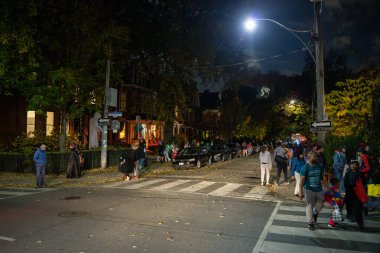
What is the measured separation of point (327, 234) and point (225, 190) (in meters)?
6.72

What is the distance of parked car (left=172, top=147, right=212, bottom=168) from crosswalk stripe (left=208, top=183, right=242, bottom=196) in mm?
7438

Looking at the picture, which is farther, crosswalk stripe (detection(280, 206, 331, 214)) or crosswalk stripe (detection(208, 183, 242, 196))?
crosswalk stripe (detection(208, 183, 242, 196))

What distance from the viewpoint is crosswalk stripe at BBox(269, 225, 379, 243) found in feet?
25.6

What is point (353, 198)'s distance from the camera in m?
8.85

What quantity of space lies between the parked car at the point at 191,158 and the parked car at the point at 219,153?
268cm

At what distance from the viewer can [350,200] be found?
8.92 meters

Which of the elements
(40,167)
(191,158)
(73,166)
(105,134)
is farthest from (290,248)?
(105,134)

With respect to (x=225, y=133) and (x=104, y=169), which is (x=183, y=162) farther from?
(x=225, y=133)

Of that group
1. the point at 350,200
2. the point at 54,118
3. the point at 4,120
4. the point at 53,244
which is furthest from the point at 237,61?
the point at 53,244

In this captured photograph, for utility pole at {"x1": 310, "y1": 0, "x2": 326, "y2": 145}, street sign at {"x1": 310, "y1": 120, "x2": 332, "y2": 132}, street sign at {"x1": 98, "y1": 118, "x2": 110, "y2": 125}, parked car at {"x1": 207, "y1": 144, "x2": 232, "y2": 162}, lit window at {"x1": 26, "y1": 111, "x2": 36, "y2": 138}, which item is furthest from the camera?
parked car at {"x1": 207, "y1": 144, "x2": 232, "y2": 162}

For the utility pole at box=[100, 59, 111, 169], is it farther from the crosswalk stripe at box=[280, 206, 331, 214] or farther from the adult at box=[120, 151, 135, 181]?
the crosswalk stripe at box=[280, 206, 331, 214]

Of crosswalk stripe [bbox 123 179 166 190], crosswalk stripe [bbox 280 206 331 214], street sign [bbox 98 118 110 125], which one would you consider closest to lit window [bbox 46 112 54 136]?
street sign [bbox 98 118 110 125]

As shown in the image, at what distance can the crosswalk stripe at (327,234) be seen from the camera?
7.81 meters

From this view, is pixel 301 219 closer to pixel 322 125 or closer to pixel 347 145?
pixel 322 125
